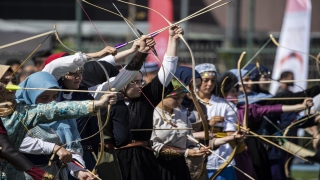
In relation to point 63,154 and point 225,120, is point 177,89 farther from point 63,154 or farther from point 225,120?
point 63,154

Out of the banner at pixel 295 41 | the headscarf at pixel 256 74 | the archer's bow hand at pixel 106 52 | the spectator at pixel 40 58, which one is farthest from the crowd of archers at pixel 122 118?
the banner at pixel 295 41

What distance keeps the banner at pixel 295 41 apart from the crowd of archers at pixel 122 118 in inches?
152

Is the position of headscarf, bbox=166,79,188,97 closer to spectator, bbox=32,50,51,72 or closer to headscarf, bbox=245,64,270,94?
headscarf, bbox=245,64,270,94

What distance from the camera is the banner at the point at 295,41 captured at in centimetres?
1238

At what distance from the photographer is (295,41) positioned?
12.4 metres

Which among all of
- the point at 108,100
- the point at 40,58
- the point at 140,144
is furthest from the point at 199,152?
the point at 40,58

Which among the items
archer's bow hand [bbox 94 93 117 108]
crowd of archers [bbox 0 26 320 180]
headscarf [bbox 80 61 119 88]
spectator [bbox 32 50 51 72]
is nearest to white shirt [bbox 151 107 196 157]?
crowd of archers [bbox 0 26 320 180]

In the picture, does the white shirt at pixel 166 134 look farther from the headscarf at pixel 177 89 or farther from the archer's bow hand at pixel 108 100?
the archer's bow hand at pixel 108 100

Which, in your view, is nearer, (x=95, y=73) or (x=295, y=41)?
(x=95, y=73)

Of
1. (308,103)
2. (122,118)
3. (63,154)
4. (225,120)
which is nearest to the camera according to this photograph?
(63,154)

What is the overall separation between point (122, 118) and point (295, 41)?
6848 mm

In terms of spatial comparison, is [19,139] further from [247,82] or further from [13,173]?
[247,82]

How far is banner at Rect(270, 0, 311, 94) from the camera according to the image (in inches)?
488

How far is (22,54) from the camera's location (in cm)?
1293
